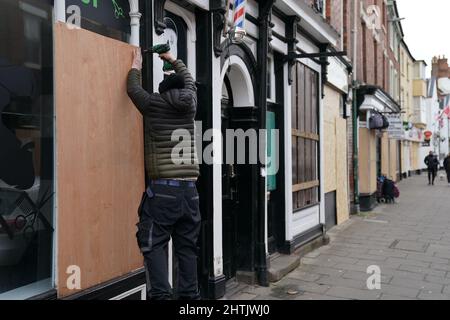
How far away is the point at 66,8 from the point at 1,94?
2.74 ft

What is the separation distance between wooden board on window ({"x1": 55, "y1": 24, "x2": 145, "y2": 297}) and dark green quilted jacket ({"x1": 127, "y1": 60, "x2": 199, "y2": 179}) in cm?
32

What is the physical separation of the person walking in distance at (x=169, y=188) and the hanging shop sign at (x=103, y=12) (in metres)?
0.68

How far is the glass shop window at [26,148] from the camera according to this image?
10.4 feet

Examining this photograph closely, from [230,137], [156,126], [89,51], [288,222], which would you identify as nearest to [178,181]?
[156,126]

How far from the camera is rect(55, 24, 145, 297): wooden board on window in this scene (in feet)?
10.8

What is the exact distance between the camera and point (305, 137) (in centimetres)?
869

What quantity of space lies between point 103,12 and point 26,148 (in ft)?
4.26

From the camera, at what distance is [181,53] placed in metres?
5.08

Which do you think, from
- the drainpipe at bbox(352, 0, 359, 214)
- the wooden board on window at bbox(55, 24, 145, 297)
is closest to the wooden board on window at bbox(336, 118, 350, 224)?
the drainpipe at bbox(352, 0, 359, 214)

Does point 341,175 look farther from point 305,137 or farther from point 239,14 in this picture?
point 239,14

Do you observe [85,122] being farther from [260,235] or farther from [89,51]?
[260,235]

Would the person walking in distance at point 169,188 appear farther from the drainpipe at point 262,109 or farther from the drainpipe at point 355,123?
the drainpipe at point 355,123

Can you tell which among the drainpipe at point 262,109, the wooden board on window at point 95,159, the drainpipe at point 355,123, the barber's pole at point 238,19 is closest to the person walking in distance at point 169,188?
the wooden board on window at point 95,159

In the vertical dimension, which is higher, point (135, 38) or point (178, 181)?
point (135, 38)
